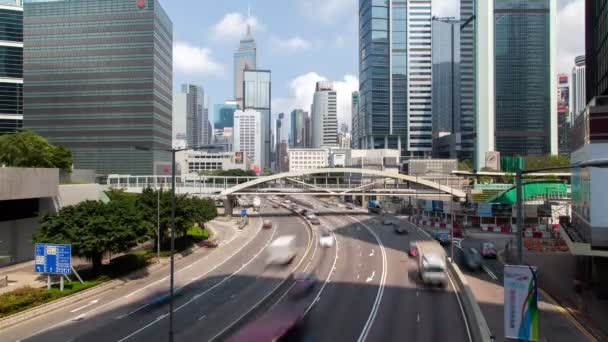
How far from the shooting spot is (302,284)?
3953 centimetres

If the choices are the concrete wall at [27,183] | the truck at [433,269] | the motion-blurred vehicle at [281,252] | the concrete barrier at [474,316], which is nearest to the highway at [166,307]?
the motion-blurred vehicle at [281,252]

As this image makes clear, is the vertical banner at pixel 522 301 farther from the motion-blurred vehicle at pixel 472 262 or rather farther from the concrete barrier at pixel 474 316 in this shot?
the motion-blurred vehicle at pixel 472 262

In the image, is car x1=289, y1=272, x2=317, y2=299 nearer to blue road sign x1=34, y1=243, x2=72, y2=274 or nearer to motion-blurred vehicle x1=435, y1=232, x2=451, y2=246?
blue road sign x1=34, y1=243, x2=72, y2=274

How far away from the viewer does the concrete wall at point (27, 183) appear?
145 ft

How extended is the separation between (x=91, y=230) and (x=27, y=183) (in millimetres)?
13555

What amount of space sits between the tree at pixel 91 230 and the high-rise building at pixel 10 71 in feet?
311

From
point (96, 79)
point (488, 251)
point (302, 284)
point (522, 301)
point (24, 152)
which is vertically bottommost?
point (302, 284)

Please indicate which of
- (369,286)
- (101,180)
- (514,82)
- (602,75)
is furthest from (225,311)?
(514,82)

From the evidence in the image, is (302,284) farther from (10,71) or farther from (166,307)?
(10,71)

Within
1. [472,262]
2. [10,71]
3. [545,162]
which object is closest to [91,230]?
→ [472,262]

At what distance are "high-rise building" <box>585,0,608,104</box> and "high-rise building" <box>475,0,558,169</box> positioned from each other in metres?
112

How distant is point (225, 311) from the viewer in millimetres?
31781

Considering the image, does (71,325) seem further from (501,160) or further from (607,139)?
(501,160)

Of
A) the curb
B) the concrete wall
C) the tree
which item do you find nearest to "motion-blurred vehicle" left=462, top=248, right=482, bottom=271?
the curb
